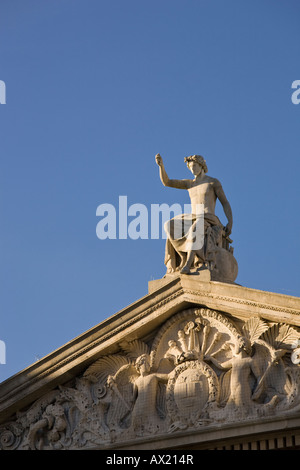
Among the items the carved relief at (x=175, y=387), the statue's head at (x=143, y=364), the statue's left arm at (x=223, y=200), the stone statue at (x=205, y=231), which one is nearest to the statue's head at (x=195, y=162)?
the stone statue at (x=205, y=231)

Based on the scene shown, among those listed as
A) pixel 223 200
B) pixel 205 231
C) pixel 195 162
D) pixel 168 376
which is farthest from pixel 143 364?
pixel 195 162

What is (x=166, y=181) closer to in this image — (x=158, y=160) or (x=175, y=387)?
(x=158, y=160)

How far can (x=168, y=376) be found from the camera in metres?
21.8

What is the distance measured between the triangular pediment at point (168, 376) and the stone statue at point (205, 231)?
1.69 feet

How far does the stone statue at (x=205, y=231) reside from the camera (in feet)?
73.5

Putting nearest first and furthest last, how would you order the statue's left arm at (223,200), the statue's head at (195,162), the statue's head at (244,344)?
the statue's head at (244,344), the statue's left arm at (223,200), the statue's head at (195,162)

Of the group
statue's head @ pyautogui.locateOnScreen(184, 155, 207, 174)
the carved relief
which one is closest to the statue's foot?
the carved relief

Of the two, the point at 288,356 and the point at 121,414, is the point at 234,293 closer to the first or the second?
the point at 288,356

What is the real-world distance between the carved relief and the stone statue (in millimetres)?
946

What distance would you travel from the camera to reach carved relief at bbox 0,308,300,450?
20766mm

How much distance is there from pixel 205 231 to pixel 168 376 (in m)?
2.77

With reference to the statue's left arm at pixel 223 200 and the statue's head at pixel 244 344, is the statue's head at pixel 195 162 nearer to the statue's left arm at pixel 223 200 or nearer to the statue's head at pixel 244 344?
the statue's left arm at pixel 223 200

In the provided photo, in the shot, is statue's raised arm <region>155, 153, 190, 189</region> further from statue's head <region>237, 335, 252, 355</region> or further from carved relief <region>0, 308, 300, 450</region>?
statue's head <region>237, 335, 252, 355</region>

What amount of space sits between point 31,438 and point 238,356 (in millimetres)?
4259
